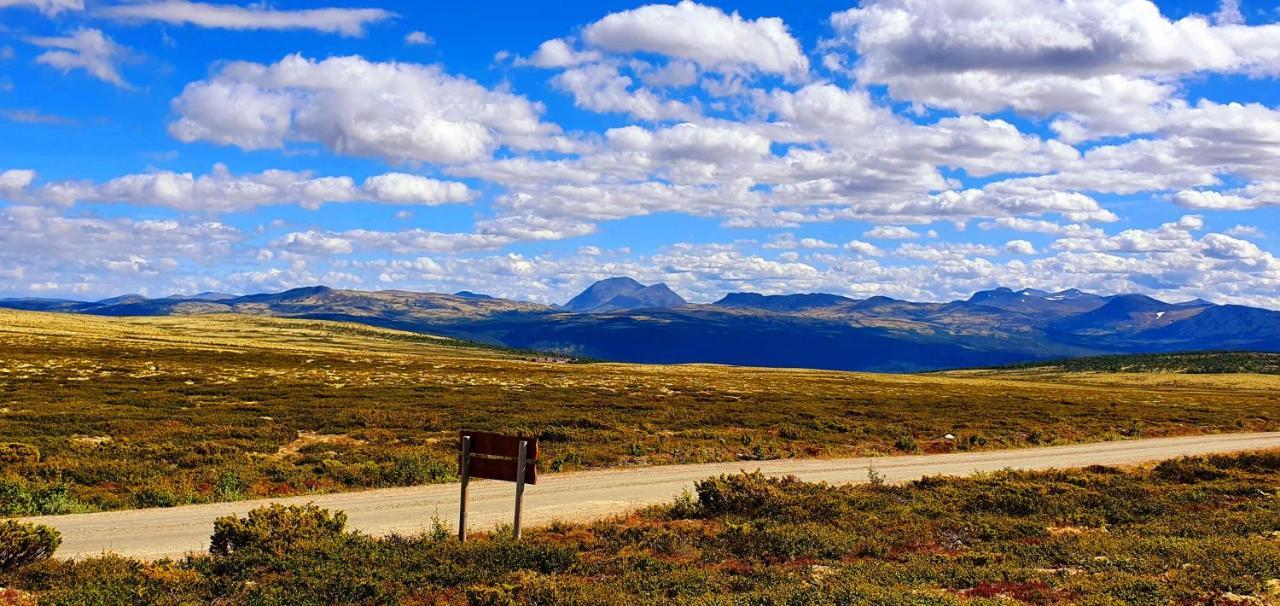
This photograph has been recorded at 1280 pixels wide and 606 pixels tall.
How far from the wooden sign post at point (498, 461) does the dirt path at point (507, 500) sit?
119 inches

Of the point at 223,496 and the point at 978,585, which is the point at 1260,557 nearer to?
the point at 978,585

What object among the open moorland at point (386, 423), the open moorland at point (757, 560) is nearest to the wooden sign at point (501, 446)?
the open moorland at point (757, 560)

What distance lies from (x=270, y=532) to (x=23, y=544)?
380 centimetres

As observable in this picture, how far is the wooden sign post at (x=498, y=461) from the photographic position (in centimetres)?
1617

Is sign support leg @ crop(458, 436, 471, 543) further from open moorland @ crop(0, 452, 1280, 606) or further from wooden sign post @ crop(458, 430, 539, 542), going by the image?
open moorland @ crop(0, 452, 1280, 606)

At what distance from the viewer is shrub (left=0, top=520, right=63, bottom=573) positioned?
1336 centimetres

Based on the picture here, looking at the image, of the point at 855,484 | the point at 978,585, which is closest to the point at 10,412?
the point at 855,484

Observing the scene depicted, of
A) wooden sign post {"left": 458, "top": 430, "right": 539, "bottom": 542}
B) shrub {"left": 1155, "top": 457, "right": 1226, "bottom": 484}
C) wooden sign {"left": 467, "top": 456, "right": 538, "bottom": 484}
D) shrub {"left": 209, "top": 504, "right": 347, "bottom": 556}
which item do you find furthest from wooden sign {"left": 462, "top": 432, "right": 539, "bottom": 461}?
shrub {"left": 1155, "top": 457, "right": 1226, "bottom": 484}

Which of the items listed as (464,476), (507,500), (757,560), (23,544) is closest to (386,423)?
(507,500)

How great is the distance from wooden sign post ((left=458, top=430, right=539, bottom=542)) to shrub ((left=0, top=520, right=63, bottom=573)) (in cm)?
711

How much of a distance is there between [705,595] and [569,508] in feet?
33.4

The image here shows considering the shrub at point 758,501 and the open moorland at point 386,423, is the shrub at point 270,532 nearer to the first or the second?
the open moorland at point 386,423

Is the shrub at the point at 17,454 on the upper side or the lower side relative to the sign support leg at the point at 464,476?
lower

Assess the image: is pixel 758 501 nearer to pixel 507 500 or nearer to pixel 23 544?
pixel 507 500
